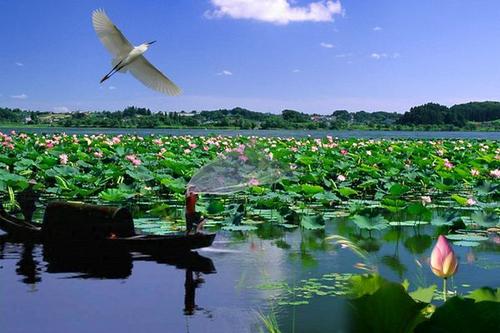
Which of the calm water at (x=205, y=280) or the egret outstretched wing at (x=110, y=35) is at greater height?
the egret outstretched wing at (x=110, y=35)

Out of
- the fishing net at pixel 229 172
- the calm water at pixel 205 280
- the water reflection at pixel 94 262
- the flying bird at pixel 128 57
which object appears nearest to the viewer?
the calm water at pixel 205 280

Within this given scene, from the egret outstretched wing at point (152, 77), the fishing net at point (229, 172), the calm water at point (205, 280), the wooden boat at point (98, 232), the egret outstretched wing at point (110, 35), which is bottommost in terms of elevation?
the calm water at point (205, 280)

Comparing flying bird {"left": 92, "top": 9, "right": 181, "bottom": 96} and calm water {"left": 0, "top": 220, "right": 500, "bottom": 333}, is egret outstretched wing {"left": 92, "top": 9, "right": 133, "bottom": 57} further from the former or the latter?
calm water {"left": 0, "top": 220, "right": 500, "bottom": 333}

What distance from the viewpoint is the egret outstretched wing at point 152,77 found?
9.52 m

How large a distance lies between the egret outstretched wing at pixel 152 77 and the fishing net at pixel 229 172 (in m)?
2.75

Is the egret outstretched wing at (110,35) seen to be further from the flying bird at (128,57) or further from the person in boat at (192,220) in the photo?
the person in boat at (192,220)

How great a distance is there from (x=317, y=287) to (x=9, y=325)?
7.31 feet

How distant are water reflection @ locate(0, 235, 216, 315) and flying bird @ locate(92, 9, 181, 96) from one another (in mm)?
3120

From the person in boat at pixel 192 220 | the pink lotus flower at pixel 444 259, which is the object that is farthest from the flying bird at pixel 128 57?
the pink lotus flower at pixel 444 259

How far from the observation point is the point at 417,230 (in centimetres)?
760

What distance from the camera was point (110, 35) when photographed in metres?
9.26

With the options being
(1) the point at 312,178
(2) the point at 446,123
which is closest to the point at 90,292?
(1) the point at 312,178

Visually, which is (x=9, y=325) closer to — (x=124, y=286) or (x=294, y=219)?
(x=124, y=286)

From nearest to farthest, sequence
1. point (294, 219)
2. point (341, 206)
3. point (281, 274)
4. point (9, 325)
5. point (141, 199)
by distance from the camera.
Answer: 1. point (9, 325)
2. point (281, 274)
3. point (294, 219)
4. point (341, 206)
5. point (141, 199)
